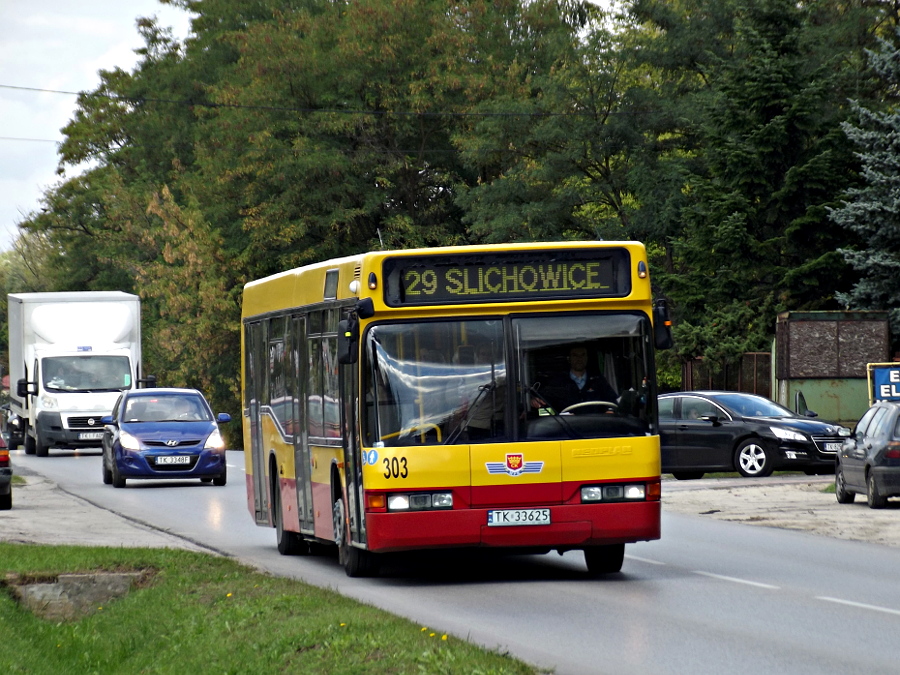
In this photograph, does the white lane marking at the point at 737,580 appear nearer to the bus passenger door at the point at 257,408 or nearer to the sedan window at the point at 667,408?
the bus passenger door at the point at 257,408

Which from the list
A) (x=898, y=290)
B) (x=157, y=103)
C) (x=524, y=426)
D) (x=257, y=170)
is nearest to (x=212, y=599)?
(x=524, y=426)

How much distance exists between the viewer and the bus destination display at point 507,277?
13.3 metres

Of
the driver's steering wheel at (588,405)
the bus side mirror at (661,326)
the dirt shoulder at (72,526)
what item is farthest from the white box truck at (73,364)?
the bus side mirror at (661,326)

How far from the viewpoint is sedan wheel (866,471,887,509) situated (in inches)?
854

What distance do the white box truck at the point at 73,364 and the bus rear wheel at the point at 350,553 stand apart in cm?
2879

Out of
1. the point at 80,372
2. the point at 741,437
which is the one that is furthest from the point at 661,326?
the point at 80,372

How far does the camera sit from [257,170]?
59.5m

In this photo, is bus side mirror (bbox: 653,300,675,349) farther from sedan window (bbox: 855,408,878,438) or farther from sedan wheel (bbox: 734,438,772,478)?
sedan wheel (bbox: 734,438,772,478)

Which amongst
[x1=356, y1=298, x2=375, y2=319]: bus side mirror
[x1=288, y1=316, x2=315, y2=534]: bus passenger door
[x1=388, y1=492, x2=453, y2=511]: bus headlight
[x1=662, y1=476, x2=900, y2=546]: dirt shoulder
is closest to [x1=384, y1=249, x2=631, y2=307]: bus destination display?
[x1=356, y1=298, x2=375, y2=319]: bus side mirror

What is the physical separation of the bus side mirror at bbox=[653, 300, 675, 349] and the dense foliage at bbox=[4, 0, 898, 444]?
997 inches

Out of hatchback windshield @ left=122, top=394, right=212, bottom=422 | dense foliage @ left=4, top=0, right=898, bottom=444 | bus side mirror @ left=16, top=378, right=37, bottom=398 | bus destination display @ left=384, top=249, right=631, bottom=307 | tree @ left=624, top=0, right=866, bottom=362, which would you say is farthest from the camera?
bus side mirror @ left=16, top=378, right=37, bottom=398

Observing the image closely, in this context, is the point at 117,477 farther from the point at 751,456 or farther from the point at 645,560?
the point at 645,560

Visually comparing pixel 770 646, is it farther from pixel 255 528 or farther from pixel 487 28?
pixel 487 28

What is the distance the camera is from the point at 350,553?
14.2 metres
